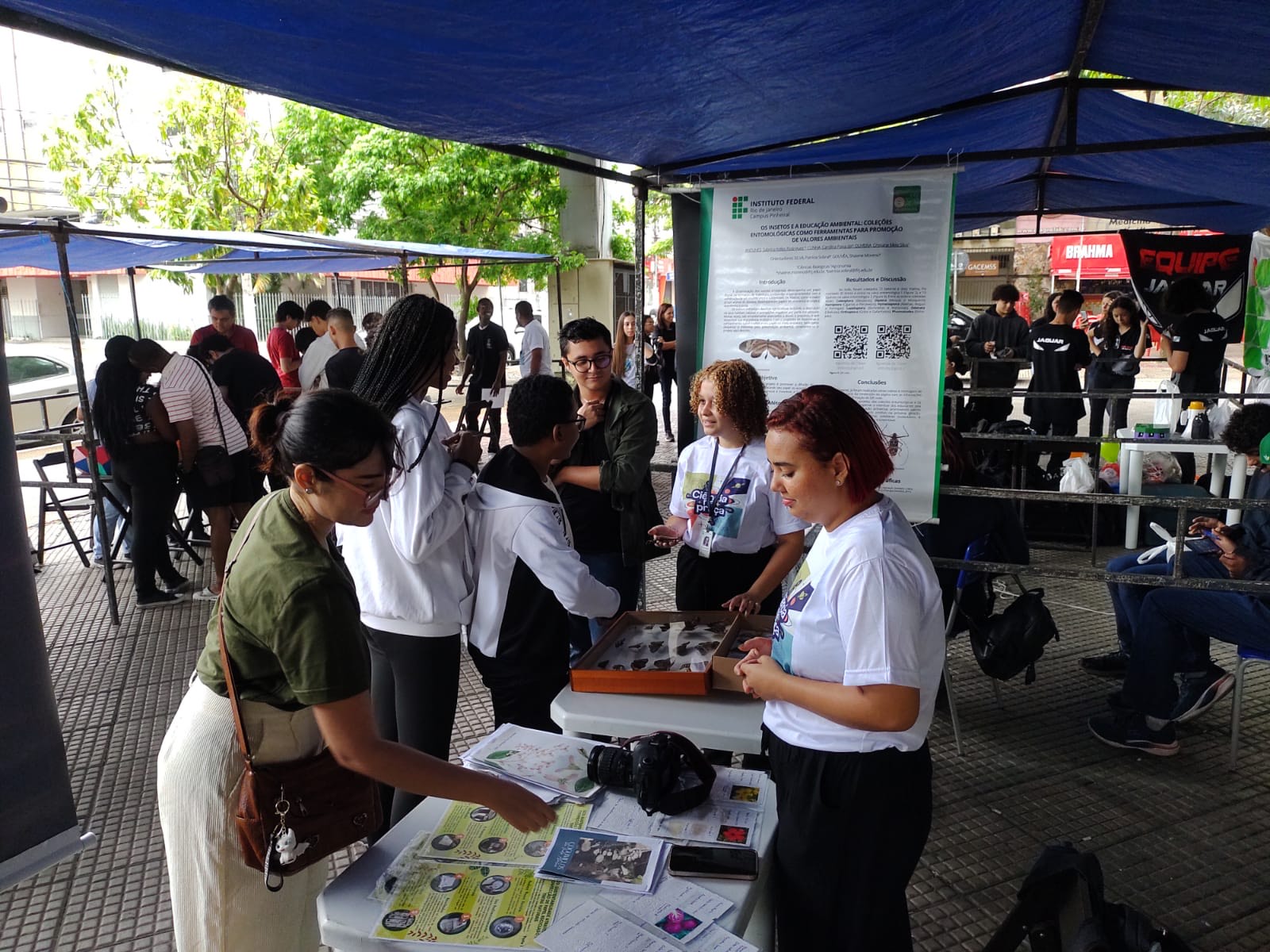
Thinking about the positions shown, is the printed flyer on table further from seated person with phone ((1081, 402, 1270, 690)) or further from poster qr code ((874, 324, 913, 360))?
seated person with phone ((1081, 402, 1270, 690))

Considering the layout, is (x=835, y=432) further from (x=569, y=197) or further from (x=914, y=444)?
(x=569, y=197)

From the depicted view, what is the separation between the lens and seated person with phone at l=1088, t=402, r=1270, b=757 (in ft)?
11.1

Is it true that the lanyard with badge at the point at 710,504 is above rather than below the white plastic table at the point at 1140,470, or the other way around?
above

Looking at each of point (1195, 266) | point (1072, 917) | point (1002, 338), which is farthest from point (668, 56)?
point (1002, 338)

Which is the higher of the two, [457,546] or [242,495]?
[457,546]

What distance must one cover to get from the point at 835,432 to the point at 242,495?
16.5 ft

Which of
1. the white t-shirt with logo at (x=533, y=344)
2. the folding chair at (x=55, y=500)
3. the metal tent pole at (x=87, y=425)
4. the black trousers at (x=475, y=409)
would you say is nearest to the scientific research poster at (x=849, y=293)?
the metal tent pole at (x=87, y=425)

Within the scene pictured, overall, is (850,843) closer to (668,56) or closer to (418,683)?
(418,683)

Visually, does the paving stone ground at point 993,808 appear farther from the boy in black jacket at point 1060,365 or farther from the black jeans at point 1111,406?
the boy in black jacket at point 1060,365

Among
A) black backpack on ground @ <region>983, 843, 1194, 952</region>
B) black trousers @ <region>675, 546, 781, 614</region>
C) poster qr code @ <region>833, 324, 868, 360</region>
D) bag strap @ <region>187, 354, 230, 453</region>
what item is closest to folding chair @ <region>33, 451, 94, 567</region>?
bag strap @ <region>187, 354, 230, 453</region>

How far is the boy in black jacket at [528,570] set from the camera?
2219 mm

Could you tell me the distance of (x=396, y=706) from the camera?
2.40 metres

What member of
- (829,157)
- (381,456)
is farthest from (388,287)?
(381,456)

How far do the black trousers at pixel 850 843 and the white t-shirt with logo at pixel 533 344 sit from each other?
870 centimetres
